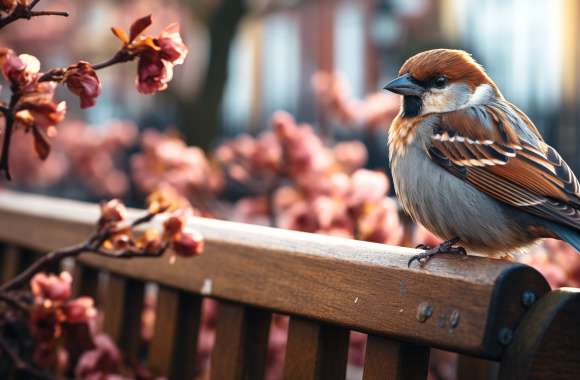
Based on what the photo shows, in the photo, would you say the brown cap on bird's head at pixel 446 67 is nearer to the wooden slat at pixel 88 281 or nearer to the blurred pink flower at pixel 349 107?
the wooden slat at pixel 88 281

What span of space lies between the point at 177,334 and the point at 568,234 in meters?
0.85

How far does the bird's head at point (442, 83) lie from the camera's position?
7.13ft

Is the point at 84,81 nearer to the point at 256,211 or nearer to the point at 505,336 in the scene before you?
the point at 505,336

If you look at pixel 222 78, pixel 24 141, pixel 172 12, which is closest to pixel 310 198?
pixel 24 141

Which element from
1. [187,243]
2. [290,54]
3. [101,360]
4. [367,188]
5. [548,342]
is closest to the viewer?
[548,342]

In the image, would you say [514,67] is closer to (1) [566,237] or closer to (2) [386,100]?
(2) [386,100]

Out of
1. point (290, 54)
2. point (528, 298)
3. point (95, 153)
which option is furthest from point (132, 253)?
point (290, 54)

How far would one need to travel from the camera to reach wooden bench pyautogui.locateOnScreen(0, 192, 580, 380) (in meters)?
1.38

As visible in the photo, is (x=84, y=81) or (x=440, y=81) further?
(x=440, y=81)

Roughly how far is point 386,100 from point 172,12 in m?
6.81

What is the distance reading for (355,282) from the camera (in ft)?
5.28

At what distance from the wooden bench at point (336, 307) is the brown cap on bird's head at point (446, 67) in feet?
1.83

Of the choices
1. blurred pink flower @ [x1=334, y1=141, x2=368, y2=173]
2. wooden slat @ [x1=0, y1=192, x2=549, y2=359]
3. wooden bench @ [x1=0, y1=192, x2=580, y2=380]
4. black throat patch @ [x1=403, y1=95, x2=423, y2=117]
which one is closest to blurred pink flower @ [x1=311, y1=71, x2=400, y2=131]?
blurred pink flower @ [x1=334, y1=141, x2=368, y2=173]

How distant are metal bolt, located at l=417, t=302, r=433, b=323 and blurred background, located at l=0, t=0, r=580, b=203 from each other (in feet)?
7.65
